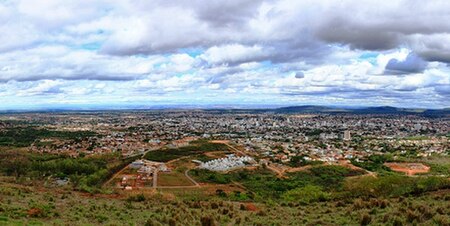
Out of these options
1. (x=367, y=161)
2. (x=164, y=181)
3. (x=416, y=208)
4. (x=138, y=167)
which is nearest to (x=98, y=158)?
(x=138, y=167)

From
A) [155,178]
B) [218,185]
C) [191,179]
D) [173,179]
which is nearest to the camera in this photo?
[218,185]

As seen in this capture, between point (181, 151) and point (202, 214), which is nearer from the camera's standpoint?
point (202, 214)

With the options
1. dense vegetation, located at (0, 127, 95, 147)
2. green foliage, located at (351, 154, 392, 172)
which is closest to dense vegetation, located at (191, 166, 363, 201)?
green foliage, located at (351, 154, 392, 172)

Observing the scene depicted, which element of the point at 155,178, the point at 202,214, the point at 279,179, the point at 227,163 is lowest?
the point at 279,179

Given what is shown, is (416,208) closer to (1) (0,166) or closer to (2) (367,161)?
(1) (0,166)

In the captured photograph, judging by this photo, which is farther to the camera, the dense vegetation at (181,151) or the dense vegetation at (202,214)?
the dense vegetation at (181,151)

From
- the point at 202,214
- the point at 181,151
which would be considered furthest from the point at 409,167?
the point at 202,214

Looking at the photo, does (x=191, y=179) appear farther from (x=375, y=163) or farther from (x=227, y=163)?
(x=375, y=163)

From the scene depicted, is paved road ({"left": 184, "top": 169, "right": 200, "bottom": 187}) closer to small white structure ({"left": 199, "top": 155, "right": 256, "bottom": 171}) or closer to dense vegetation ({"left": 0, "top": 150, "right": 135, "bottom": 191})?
small white structure ({"left": 199, "top": 155, "right": 256, "bottom": 171})

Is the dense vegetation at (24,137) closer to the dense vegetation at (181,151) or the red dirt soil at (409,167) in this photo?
the dense vegetation at (181,151)

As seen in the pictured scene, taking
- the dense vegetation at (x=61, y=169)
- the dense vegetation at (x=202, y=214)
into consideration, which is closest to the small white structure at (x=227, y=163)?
the dense vegetation at (x=61, y=169)
